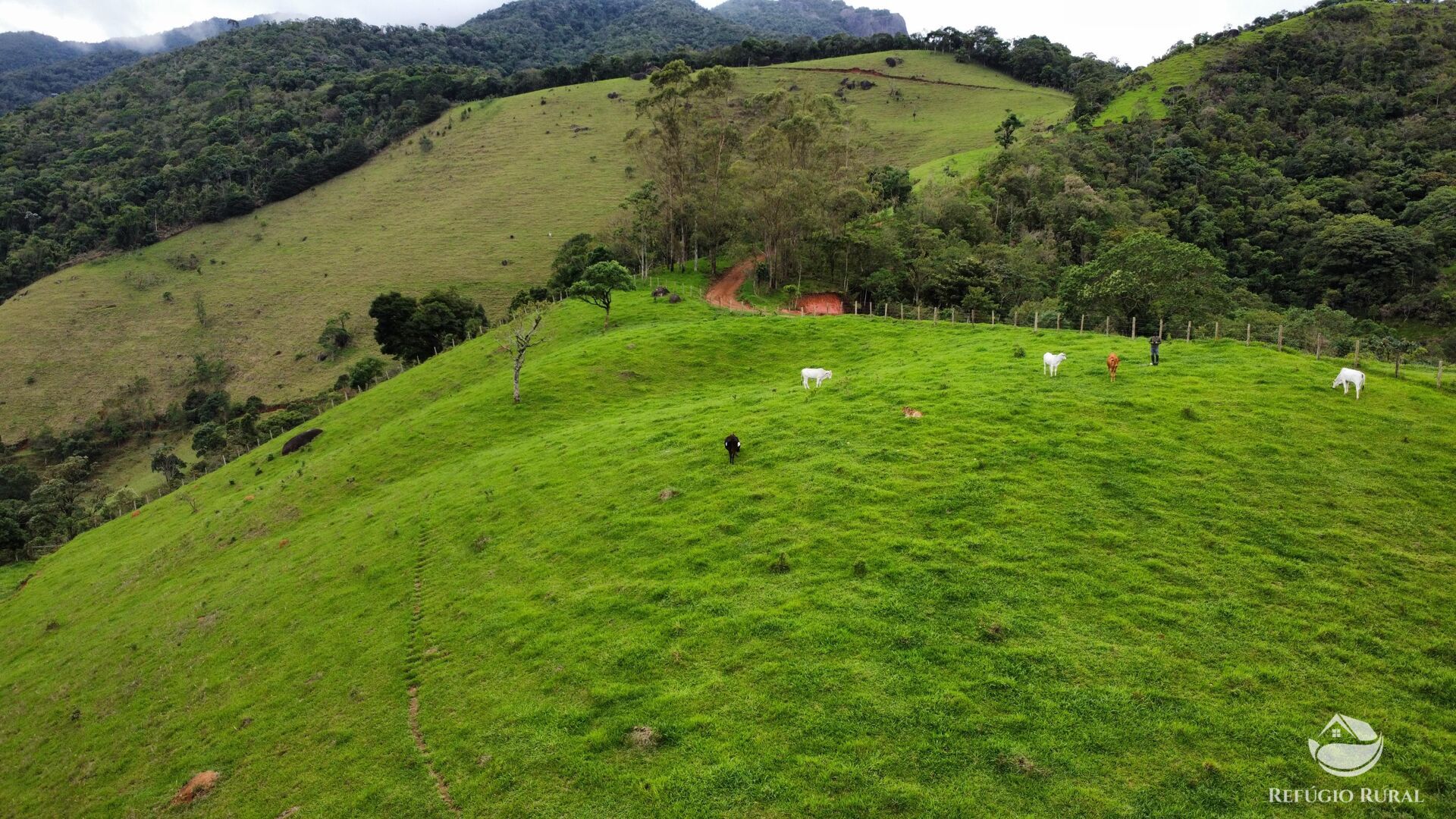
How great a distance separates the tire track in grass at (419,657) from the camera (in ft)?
48.9

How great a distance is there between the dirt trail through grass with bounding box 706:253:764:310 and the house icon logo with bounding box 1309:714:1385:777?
5390 centimetres

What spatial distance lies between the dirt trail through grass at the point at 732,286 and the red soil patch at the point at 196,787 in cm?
5108

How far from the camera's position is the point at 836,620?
16.5m

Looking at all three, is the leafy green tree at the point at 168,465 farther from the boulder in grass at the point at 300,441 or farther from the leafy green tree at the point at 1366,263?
the leafy green tree at the point at 1366,263

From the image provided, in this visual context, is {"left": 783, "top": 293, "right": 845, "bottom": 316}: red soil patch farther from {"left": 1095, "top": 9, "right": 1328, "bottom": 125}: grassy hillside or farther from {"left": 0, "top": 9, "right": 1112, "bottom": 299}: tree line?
{"left": 1095, "top": 9, "right": 1328, "bottom": 125}: grassy hillside

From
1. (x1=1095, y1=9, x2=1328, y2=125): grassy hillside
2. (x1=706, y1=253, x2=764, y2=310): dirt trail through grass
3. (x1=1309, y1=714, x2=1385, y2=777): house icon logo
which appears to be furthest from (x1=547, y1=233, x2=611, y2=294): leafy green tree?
(x1=1095, y1=9, x2=1328, y2=125): grassy hillside

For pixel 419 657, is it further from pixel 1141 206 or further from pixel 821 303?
pixel 1141 206

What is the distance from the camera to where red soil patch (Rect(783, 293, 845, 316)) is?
212ft

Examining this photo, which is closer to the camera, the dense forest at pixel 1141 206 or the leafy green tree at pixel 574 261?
the dense forest at pixel 1141 206

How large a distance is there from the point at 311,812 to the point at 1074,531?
20.3m

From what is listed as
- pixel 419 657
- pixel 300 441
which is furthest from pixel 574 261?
pixel 419 657

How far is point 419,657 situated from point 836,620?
12529mm

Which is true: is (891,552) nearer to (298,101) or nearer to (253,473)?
(253,473)

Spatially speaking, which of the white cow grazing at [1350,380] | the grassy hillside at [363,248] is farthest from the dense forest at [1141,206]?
the white cow grazing at [1350,380]
